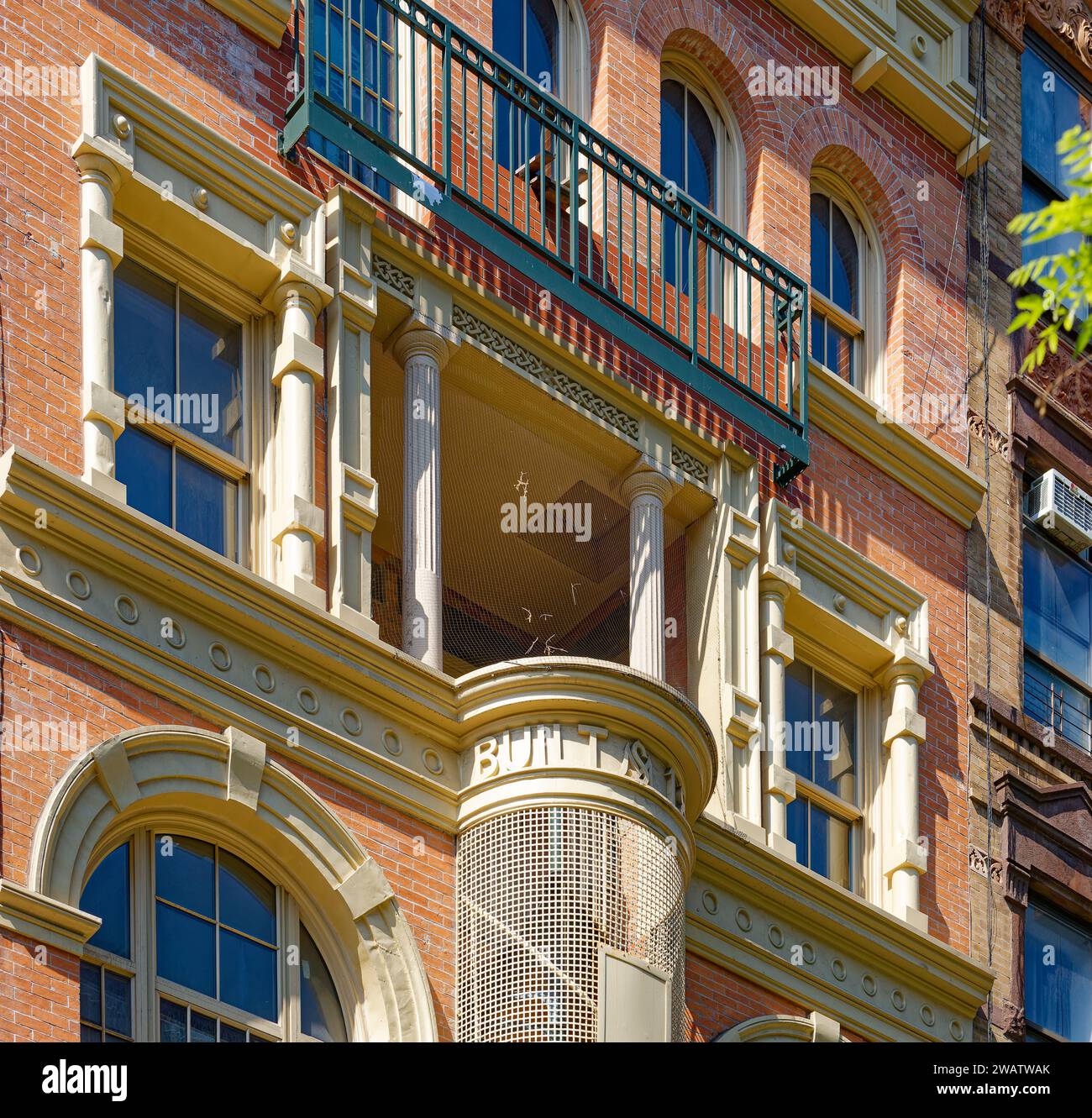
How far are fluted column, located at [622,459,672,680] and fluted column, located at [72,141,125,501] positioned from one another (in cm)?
414

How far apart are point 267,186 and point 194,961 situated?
518 cm

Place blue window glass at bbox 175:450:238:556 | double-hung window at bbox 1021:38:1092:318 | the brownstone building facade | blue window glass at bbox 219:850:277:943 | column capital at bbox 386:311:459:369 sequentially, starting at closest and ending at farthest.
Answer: blue window glass at bbox 219:850:277:943 < blue window glass at bbox 175:450:238:556 < column capital at bbox 386:311:459:369 < the brownstone building facade < double-hung window at bbox 1021:38:1092:318

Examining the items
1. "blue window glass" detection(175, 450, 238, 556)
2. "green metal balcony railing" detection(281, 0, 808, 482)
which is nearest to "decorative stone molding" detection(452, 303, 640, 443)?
"green metal balcony railing" detection(281, 0, 808, 482)

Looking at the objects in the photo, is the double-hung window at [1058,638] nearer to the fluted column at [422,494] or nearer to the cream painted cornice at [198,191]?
the fluted column at [422,494]

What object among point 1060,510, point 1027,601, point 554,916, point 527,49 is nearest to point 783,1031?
point 554,916

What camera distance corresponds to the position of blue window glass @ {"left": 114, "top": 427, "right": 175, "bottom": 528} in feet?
56.6

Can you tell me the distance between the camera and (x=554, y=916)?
16844mm

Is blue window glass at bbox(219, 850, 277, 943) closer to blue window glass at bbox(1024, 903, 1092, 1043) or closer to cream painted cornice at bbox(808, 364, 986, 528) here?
cream painted cornice at bbox(808, 364, 986, 528)

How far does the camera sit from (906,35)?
977 inches

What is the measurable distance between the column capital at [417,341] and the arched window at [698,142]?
388 cm

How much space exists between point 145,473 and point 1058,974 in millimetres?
8889

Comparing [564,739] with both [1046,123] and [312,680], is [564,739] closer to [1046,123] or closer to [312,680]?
[312,680]

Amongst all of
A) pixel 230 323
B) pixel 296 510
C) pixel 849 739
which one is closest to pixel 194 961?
pixel 296 510
